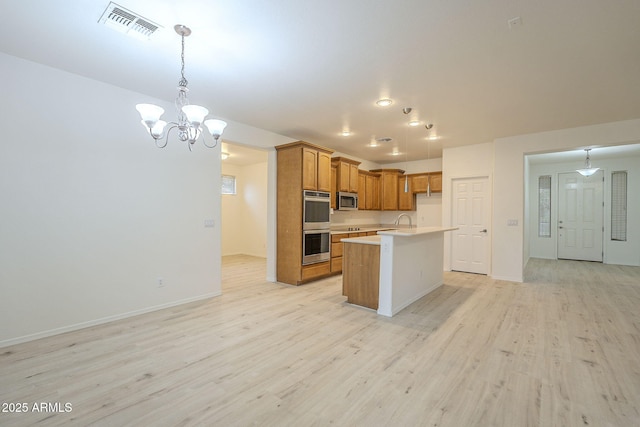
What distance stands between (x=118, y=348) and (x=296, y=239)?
2895 mm

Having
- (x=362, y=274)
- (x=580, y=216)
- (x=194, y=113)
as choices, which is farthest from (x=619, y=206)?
(x=194, y=113)

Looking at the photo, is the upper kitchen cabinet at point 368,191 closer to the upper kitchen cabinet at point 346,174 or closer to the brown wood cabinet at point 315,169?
the upper kitchen cabinet at point 346,174

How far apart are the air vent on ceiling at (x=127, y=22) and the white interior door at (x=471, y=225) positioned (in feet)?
19.8

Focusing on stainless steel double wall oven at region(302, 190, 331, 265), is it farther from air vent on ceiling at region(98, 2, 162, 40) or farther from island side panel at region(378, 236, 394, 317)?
air vent on ceiling at region(98, 2, 162, 40)

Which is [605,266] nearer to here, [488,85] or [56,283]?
[488,85]

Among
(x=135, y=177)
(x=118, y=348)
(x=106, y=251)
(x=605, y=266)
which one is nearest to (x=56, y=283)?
(x=106, y=251)

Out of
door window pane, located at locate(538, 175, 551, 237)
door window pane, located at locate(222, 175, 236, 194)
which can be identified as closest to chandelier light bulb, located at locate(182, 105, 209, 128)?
door window pane, located at locate(222, 175, 236, 194)

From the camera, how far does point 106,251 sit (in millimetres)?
3328

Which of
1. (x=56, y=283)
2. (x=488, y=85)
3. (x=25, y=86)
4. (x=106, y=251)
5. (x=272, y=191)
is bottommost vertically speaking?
(x=56, y=283)

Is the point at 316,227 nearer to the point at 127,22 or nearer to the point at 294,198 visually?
the point at 294,198

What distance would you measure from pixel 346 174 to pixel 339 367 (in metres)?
4.60

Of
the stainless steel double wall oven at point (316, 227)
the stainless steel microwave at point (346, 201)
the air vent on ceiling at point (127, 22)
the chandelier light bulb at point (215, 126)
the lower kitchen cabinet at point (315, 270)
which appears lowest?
the lower kitchen cabinet at point (315, 270)

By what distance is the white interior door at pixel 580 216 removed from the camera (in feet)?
24.6

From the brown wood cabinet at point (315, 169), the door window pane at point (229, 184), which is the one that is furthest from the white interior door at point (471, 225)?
the door window pane at point (229, 184)
